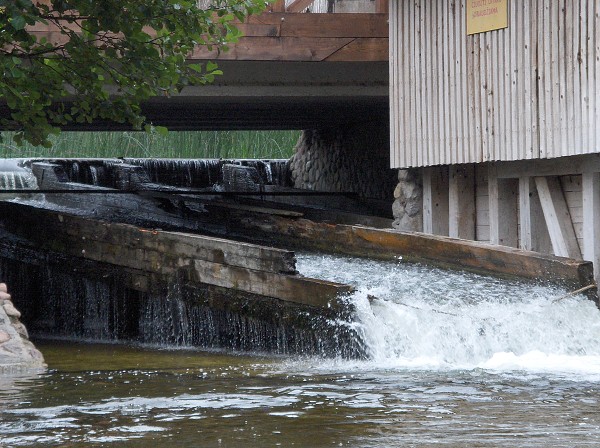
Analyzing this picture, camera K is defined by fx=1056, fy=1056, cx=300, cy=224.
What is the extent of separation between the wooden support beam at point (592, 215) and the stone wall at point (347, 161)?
775 cm

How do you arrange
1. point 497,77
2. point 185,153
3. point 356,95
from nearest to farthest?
1. point 497,77
2. point 356,95
3. point 185,153

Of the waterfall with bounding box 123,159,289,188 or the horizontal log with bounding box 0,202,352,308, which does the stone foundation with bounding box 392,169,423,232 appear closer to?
the horizontal log with bounding box 0,202,352,308

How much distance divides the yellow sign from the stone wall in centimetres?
631

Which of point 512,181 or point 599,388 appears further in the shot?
point 512,181

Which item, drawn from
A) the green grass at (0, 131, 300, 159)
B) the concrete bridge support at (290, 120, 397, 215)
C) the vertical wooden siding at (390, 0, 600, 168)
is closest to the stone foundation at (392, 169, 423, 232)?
the vertical wooden siding at (390, 0, 600, 168)

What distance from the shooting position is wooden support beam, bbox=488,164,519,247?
11.3m

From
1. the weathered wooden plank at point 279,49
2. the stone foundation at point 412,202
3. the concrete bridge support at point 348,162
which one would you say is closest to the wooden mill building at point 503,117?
the stone foundation at point 412,202

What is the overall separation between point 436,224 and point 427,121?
1.25 metres

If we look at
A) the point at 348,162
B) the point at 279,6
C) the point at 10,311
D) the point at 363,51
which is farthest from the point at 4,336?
the point at 348,162

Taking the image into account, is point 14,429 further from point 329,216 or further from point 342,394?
point 329,216

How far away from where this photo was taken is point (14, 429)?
5.21 meters

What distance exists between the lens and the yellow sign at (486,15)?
35.7 ft

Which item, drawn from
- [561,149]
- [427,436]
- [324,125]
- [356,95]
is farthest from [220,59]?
[427,436]

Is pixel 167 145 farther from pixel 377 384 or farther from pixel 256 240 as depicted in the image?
pixel 377 384
